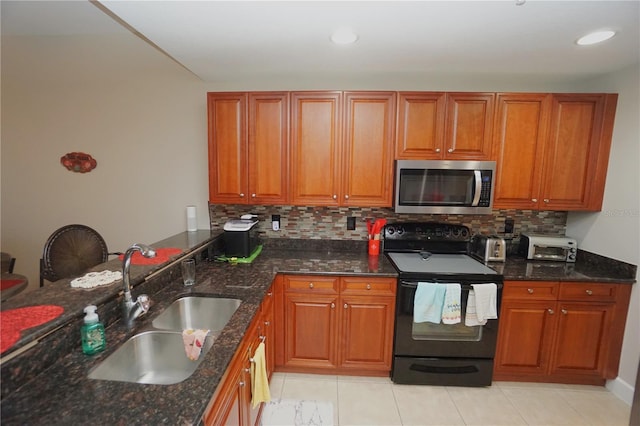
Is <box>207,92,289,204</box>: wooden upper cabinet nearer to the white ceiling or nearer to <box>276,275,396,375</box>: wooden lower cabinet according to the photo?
the white ceiling

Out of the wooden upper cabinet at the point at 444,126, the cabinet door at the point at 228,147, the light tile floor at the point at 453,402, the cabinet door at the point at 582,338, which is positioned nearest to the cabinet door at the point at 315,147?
the cabinet door at the point at 228,147

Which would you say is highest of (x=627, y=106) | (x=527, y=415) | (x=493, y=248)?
(x=627, y=106)

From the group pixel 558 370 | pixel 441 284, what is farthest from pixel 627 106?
pixel 558 370

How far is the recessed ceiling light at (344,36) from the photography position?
1637 millimetres

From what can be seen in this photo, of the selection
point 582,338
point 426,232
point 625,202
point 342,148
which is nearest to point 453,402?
point 582,338

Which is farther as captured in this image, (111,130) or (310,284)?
(111,130)

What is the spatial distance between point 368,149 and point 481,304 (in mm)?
1448

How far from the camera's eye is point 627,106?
2.08m

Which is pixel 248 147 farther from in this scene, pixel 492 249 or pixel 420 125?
pixel 492 249

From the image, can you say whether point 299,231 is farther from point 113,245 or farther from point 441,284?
point 113,245

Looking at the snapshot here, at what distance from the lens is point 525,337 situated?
2145 millimetres

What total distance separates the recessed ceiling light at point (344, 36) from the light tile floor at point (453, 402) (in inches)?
97.2

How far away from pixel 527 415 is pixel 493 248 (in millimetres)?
1191

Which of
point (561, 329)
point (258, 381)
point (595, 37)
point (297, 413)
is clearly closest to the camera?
point (258, 381)
